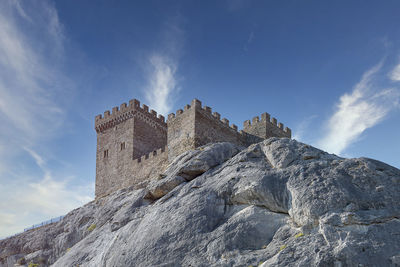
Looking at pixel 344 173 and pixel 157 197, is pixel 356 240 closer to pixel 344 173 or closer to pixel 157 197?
pixel 344 173

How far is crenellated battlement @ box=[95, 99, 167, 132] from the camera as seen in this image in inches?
1390

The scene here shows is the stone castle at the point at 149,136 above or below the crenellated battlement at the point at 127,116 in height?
below

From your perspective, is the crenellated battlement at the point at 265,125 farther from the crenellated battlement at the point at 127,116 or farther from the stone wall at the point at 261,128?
the crenellated battlement at the point at 127,116

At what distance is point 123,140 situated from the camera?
34906 mm

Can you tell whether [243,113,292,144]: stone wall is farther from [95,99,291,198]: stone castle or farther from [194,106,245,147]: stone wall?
[194,106,245,147]: stone wall

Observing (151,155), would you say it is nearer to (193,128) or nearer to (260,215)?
(193,128)

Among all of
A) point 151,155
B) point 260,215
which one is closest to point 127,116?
point 151,155

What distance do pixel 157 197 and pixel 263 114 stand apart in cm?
1525

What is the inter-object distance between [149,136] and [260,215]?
22.7 meters

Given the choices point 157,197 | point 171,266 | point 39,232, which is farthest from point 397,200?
point 39,232

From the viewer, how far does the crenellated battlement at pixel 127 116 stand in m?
35.3

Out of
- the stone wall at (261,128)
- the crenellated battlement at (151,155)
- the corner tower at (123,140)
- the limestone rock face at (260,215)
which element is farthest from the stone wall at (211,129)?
the corner tower at (123,140)

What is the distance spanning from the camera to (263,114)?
31594mm

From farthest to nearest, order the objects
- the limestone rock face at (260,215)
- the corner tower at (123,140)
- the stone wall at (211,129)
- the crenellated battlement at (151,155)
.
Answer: the corner tower at (123,140), the crenellated battlement at (151,155), the stone wall at (211,129), the limestone rock face at (260,215)
